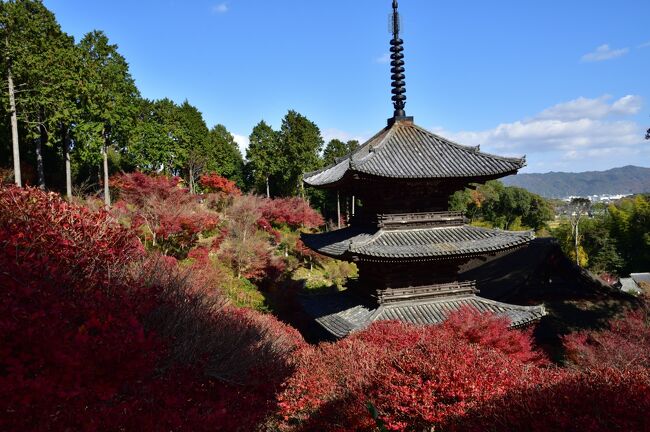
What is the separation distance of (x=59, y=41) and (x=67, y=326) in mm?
25466

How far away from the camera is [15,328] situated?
444 centimetres

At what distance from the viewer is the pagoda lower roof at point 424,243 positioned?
11.1m

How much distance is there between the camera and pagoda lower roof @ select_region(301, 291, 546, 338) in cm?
1170

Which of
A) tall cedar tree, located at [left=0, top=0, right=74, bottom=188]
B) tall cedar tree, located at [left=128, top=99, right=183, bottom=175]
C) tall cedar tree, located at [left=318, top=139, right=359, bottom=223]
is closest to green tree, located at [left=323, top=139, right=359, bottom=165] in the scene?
tall cedar tree, located at [left=318, top=139, right=359, bottom=223]

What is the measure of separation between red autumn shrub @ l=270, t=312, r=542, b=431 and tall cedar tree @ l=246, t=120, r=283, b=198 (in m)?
33.3

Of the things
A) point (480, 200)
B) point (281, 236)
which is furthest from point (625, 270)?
point (281, 236)

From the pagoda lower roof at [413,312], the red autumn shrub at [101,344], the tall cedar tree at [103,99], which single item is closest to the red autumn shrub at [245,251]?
the tall cedar tree at [103,99]

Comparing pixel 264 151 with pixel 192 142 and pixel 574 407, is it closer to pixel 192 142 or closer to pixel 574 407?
pixel 192 142

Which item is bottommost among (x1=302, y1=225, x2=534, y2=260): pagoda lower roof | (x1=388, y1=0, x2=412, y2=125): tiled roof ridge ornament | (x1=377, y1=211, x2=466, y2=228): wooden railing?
(x1=302, y1=225, x2=534, y2=260): pagoda lower roof

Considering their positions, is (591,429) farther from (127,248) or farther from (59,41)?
(59,41)

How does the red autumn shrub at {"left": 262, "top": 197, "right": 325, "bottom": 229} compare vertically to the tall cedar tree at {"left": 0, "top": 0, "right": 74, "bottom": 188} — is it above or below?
below

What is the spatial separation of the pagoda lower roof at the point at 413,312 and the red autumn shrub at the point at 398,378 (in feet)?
3.70

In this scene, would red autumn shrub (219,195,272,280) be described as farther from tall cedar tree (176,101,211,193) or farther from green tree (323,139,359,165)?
green tree (323,139,359,165)

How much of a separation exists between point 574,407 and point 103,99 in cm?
2824
